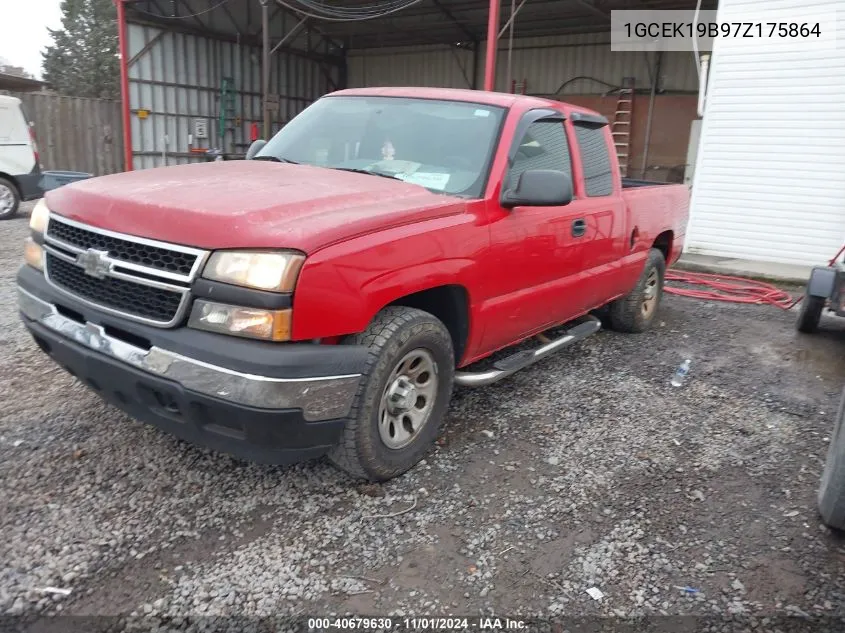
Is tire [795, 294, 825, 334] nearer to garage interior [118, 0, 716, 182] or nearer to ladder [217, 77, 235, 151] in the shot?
garage interior [118, 0, 716, 182]

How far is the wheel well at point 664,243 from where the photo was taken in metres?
6.04

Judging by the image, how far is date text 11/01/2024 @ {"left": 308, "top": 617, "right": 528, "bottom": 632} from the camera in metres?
2.30

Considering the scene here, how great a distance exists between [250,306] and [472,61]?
20.2m

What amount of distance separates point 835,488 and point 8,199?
12512 mm

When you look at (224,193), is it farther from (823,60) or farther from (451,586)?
(823,60)

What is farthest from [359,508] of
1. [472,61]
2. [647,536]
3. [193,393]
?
[472,61]

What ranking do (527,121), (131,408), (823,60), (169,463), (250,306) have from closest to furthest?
(250,306) < (131,408) < (169,463) < (527,121) < (823,60)

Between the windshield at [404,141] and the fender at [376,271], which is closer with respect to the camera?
the fender at [376,271]

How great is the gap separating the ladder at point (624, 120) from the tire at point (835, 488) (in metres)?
15.4

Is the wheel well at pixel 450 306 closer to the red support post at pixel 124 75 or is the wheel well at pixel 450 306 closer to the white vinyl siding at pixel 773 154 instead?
the white vinyl siding at pixel 773 154

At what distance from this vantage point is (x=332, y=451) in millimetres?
2922

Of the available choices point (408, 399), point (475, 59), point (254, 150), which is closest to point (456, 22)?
point (475, 59)

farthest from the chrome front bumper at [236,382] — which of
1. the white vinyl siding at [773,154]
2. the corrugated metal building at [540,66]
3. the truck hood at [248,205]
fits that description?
the corrugated metal building at [540,66]

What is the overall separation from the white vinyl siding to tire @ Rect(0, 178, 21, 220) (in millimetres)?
11160
